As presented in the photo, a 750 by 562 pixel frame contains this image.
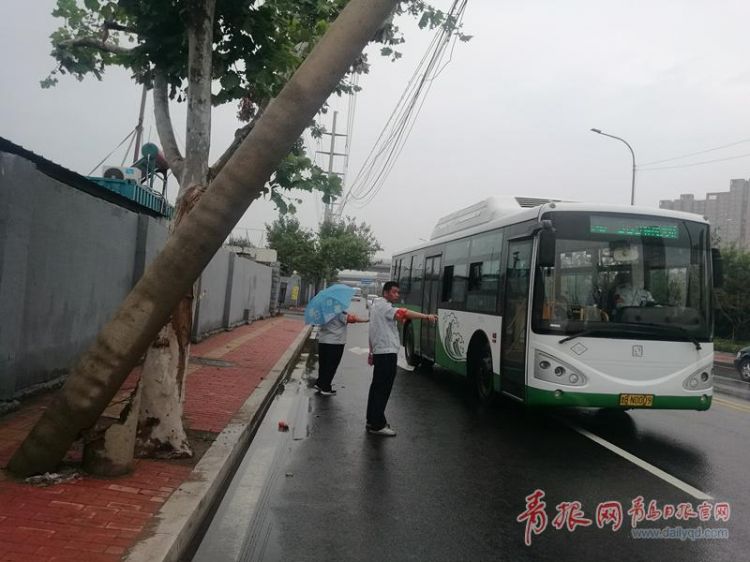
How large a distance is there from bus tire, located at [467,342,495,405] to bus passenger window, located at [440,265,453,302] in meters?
1.88

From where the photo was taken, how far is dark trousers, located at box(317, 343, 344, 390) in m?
9.82

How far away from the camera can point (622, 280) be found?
7.70 m

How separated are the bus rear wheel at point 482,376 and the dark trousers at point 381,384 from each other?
211cm

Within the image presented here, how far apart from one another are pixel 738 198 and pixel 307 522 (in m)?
50.3

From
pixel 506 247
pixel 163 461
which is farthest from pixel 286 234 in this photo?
pixel 163 461

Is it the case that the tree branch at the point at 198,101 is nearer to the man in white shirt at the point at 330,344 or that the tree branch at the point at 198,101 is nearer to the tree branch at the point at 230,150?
the tree branch at the point at 230,150

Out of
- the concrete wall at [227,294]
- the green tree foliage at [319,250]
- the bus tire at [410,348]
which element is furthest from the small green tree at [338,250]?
the bus tire at [410,348]

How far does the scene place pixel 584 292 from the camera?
25.1 feet

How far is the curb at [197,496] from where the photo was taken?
3.71 m

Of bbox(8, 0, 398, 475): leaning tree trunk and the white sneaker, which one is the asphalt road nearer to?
the white sneaker

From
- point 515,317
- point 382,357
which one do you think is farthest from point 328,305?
point 515,317

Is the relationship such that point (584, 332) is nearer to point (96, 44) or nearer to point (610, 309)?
point (610, 309)

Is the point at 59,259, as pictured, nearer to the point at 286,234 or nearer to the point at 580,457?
the point at 580,457

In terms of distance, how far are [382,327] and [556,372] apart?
2129mm
